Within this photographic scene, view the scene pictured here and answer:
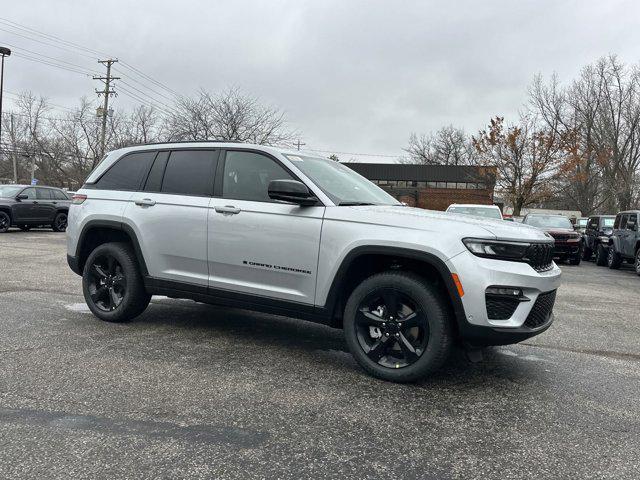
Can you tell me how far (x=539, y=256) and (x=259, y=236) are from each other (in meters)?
2.17

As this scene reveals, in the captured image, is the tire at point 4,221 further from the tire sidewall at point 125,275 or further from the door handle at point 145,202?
the door handle at point 145,202

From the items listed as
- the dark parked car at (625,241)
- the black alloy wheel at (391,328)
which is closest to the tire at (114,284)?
the black alloy wheel at (391,328)

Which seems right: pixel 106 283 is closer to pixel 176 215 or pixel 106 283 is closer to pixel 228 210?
pixel 176 215

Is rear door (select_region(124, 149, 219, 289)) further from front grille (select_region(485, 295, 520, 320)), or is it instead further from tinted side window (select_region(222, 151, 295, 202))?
front grille (select_region(485, 295, 520, 320))

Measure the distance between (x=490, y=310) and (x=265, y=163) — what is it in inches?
89.8

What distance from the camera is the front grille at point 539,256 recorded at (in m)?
3.64

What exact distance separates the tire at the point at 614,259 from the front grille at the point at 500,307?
14448 millimetres

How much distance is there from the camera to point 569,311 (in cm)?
732

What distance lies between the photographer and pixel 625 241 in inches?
595

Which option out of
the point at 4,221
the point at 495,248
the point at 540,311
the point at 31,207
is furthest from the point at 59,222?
the point at 540,311

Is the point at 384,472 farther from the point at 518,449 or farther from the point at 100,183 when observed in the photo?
the point at 100,183

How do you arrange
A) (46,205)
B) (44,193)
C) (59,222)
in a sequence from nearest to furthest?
1. (46,205)
2. (44,193)
3. (59,222)

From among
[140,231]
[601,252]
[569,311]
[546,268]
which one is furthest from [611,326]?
[601,252]

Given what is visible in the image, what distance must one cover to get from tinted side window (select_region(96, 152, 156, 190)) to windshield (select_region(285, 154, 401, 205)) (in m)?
1.69
